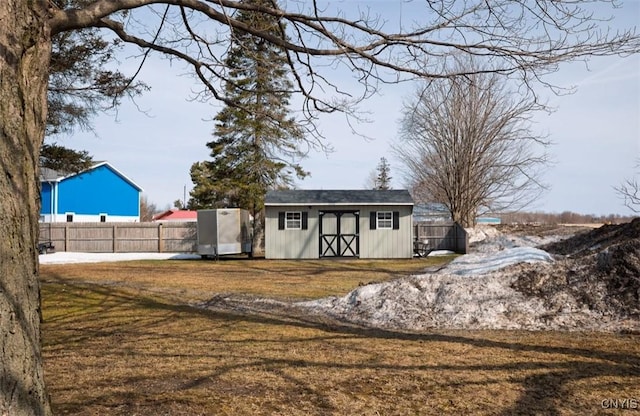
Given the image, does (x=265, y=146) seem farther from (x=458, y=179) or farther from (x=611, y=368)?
(x=611, y=368)

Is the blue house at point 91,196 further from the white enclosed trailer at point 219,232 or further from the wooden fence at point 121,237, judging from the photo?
the white enclosed trailer at point 219,232

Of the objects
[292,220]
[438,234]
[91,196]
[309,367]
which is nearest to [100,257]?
[292,220]

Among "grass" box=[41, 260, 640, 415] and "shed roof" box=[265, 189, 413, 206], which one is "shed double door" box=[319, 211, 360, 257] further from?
"grass" box=[41, 260, 640, 415]

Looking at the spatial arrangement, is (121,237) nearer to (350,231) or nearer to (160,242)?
(160,242)

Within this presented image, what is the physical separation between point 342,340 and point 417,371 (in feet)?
6.13

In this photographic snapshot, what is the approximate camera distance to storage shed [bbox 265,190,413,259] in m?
26.2

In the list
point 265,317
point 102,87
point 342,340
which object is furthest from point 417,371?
point 102,87

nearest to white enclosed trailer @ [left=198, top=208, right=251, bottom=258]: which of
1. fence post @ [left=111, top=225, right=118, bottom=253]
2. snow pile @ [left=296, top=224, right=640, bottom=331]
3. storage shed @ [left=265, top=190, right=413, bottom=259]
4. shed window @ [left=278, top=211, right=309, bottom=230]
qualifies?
storage shed @ [left=265, top=190, right=413, bottom=259]

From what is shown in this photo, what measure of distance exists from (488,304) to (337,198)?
1804 cm

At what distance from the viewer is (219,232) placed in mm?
26094

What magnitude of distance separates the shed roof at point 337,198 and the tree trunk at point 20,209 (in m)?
22.6

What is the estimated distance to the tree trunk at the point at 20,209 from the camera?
299 centimetres

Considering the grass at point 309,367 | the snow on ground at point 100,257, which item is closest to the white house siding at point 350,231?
the snow on ground at point 100,257

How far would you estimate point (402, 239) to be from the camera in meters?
26.3
